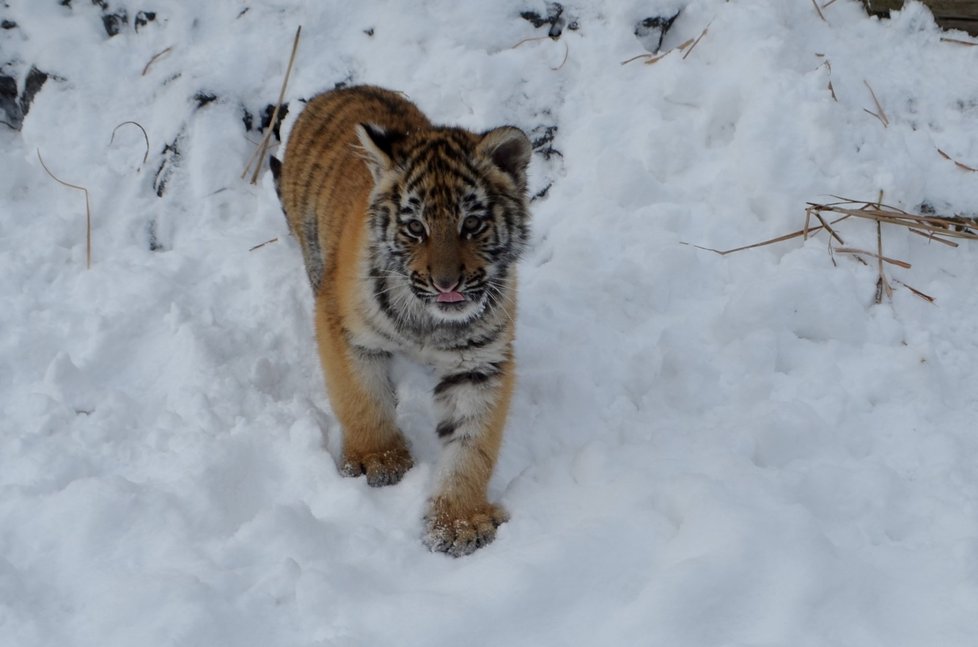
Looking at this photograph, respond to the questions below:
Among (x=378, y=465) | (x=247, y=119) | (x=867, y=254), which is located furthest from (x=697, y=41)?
(x=378, y=465)

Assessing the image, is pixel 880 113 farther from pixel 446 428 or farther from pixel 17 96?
pixel 17 96

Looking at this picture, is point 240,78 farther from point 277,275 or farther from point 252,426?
point 252,426

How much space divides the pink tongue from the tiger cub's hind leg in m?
0.49

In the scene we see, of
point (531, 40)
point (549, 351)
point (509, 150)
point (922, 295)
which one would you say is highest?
point (509, 150)

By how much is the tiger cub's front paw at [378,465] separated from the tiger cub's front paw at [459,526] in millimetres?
272

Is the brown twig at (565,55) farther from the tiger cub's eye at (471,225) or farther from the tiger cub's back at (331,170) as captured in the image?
the tiger cub's eye at (471,225)

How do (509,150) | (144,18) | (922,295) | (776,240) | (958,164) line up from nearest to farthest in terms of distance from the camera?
(509,150)
(922,295)
(776,240)
(958,164)
(144,18)

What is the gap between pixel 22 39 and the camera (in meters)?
5.37

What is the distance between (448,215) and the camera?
3.21 meters

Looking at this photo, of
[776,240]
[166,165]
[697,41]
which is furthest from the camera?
[697,41]

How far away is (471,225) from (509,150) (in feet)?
1.20

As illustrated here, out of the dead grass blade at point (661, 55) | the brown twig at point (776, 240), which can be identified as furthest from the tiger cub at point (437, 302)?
the dead grass blade at point (661, 55)

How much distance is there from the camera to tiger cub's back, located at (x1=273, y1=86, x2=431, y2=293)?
3.85 meters

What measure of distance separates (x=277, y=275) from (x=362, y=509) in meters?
1.52
